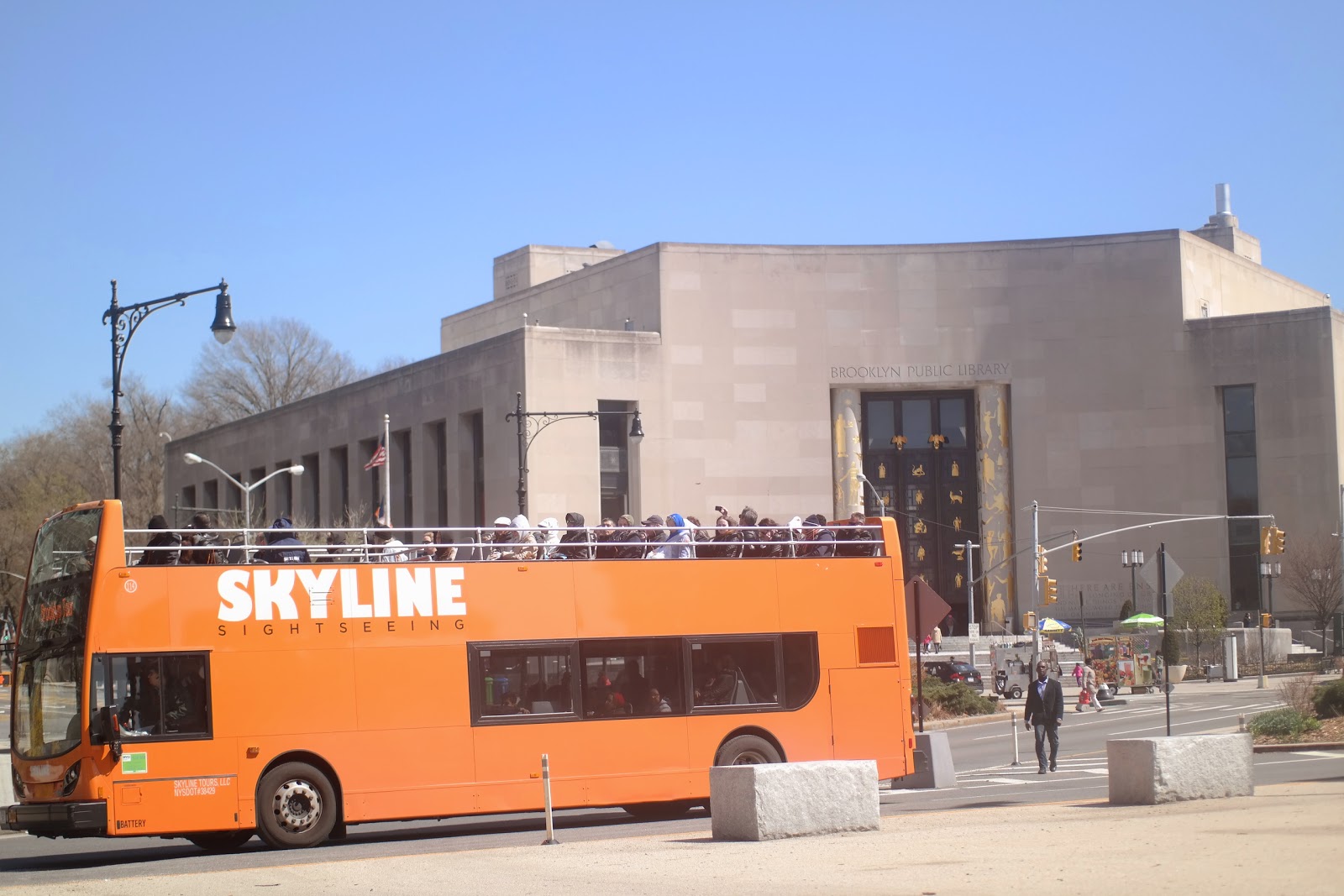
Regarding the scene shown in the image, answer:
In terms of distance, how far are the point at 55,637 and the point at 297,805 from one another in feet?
10.6

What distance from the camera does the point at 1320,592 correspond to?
236 feet

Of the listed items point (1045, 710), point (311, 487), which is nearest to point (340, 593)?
point (1045, 710)

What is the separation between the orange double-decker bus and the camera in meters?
16.6

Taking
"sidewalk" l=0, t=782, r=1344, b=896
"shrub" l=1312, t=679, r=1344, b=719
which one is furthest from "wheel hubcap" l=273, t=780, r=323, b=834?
"shrub" l=1312, t=679, r=1344, b=719

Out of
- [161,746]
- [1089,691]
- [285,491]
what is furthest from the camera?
[285,491]

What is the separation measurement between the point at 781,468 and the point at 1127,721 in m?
37.5

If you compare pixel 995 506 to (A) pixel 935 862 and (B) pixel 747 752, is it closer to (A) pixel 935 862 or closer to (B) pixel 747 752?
(B) pixel 747 752

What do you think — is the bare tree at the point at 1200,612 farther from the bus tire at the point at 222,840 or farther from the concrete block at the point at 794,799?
the bus tire at the point at 222,840

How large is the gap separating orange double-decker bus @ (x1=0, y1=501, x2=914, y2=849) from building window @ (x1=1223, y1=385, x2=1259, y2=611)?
200 feet

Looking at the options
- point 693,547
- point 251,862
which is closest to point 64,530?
point 251,862

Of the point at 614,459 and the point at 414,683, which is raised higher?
the point at 614,459

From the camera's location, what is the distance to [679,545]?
763 inches

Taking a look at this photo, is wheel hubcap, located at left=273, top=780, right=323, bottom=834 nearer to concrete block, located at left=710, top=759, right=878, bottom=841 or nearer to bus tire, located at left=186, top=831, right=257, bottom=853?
bus tire, located at left=186, top=831, right=257, bottom=853

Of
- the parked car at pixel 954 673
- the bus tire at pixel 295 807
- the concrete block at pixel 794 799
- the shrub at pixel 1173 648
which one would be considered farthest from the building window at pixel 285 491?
the concrete block at pixel 794 799
